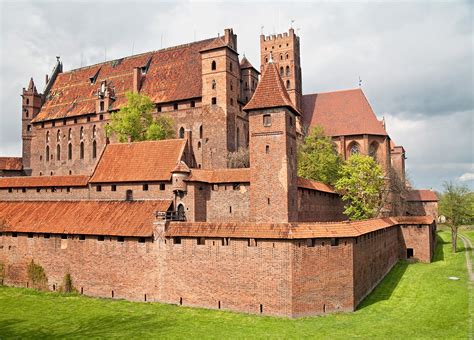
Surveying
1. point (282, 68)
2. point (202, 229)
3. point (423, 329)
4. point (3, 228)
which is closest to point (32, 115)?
point (3, 228)

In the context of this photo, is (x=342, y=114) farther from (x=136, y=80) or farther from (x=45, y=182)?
(x=45, y=182)

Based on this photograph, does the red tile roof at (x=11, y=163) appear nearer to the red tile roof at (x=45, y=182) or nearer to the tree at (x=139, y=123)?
the red tile roof at (x=45, y=182)

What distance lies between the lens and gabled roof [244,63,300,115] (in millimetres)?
29641

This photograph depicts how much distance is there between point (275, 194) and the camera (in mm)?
29203

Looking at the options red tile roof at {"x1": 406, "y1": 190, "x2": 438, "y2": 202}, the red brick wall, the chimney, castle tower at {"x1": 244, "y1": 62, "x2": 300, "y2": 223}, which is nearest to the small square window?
castle tower at {"x1": 244, "y1": 62, "x2": 300, "y2": 223}

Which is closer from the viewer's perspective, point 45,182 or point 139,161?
point 139,161

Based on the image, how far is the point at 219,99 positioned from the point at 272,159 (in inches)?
605

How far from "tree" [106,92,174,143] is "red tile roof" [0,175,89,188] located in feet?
24.4

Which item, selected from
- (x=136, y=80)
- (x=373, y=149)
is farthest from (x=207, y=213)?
(x=373, y=149)

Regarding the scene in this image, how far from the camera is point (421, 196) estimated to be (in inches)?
2808

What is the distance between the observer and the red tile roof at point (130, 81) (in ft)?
157

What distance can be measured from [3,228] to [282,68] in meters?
40.0

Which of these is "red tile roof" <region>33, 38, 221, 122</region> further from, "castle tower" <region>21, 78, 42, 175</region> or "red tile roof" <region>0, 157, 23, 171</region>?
"red tile roof" <region>0, 157, 23, 171</region>

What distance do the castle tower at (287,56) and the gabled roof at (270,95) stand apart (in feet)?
86.8
